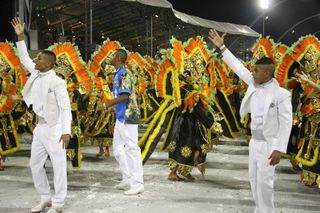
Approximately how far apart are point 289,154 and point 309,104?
67.1 inches

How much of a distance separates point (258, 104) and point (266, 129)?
0.91 feet

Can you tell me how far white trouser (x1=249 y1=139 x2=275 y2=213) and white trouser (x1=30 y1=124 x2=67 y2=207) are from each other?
2205 mm

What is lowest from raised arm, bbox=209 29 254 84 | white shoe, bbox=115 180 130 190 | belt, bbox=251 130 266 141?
white shoe, bbox=115 180 130 190

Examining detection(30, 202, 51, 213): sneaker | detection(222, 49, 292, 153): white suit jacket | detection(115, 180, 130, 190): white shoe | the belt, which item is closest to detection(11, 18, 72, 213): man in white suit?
detection(30, 202, 51, 213): sneaker

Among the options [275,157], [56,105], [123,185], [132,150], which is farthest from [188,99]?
[275,157]

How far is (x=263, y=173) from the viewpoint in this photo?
444 centimetres

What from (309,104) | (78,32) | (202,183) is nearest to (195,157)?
(202,183)

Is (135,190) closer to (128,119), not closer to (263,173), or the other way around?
(128,119)

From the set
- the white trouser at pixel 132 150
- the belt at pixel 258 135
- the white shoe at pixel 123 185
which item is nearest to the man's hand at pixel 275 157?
the belt at pixel 258 135

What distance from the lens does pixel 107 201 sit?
607 centimetres

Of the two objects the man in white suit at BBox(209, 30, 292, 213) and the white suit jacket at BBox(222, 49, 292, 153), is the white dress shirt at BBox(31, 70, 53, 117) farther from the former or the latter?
the white suit jacket at BBox(222, 49, 292, 153)

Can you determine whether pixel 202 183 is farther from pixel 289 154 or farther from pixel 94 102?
pixel 94 102

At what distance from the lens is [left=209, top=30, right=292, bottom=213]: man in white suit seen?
14.3 feet

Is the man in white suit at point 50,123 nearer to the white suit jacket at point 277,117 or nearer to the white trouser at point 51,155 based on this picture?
the white trouser at point 51,155
